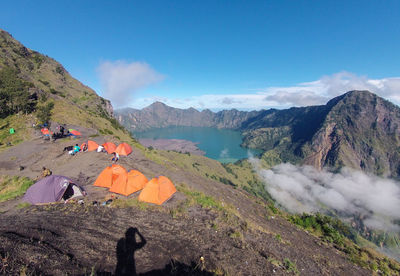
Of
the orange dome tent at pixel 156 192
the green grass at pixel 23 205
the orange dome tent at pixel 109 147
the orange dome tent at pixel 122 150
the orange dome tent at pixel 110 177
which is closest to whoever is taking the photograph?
the green grass at pixel 23 205

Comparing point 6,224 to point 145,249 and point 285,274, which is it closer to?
point 145,249

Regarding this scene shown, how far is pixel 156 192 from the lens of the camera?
1689cm

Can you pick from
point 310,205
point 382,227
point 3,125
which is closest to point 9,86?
point 3,125

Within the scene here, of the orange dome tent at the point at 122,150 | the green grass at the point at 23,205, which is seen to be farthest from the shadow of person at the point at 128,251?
the orange dome tent at the point at 122,150

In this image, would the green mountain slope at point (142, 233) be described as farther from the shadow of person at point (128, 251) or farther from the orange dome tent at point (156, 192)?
the orange dome tent at point (156, 192)

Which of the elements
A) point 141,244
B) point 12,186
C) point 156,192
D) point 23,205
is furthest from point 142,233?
point 12,186

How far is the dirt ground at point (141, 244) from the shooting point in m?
7.46

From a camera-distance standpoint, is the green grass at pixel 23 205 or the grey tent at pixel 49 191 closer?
the green grass at pixel 23 205

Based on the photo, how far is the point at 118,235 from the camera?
10.5 meters

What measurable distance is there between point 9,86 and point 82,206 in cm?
4574

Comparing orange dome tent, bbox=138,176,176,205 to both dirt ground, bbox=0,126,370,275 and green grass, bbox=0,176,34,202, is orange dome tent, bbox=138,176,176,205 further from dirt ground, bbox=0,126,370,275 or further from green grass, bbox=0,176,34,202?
green grass, bbox=0,176,34,202

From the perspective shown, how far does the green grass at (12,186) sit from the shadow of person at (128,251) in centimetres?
1266

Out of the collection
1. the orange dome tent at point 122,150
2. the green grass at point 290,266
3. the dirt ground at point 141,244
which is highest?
the orange dome tent at point 122,150

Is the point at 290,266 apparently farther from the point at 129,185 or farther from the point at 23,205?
the point at 23,205
